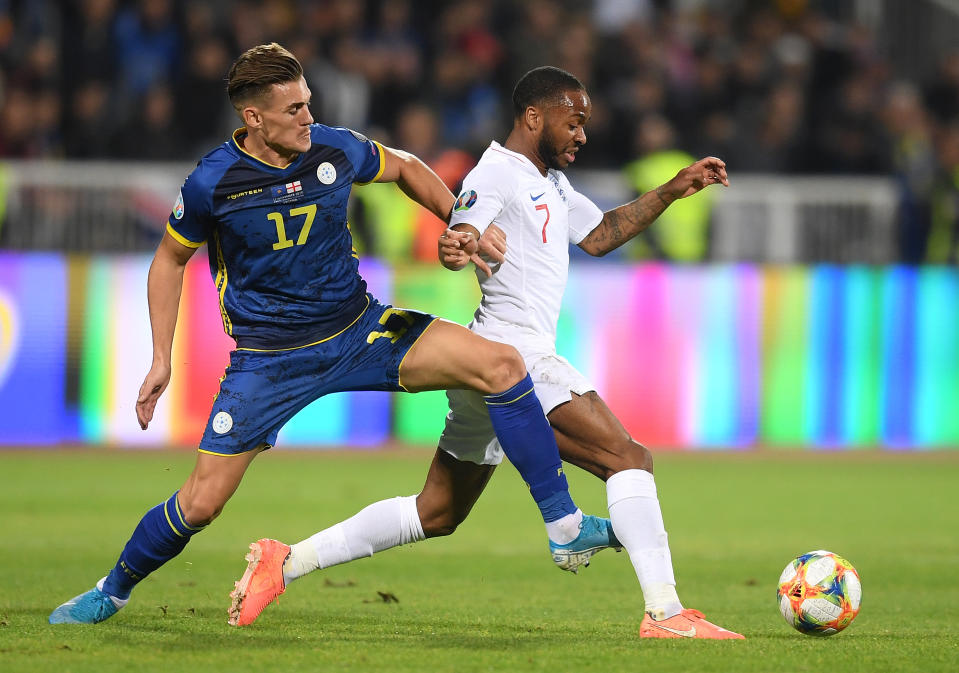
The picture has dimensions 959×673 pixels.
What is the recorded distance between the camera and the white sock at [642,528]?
5566mm

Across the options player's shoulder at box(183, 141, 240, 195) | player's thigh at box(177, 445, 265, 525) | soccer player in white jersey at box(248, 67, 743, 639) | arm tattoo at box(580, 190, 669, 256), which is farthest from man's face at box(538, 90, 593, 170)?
player's thigh at box(177, 445, 265, 525)

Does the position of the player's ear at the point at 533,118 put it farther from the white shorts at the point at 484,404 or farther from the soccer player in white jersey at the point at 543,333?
the white shorts at the point at 484,404

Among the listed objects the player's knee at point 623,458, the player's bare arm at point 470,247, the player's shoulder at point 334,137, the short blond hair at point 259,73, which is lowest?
the player's knee at point 623,458

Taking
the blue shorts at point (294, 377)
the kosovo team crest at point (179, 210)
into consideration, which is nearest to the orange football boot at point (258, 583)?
the blue shorts at point (294, 377)

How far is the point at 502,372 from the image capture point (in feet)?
A: 18.4

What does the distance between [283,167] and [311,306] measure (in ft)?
1.86

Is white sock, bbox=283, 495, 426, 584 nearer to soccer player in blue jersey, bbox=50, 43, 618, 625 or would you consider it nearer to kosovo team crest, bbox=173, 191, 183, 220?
soccer player in blue jersey, bbox=50, 43, 618, 625

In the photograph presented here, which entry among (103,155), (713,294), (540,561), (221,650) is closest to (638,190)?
(713,294)

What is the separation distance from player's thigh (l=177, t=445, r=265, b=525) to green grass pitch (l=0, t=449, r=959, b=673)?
19.1 inches

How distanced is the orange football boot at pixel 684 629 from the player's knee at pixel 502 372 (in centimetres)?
105

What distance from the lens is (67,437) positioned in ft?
42.5

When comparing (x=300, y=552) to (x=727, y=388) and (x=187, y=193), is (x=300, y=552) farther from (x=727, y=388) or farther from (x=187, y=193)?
(x=727, y=388)

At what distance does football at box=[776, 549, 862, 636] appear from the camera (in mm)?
5664

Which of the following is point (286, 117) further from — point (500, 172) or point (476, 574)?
point (476, 574)
